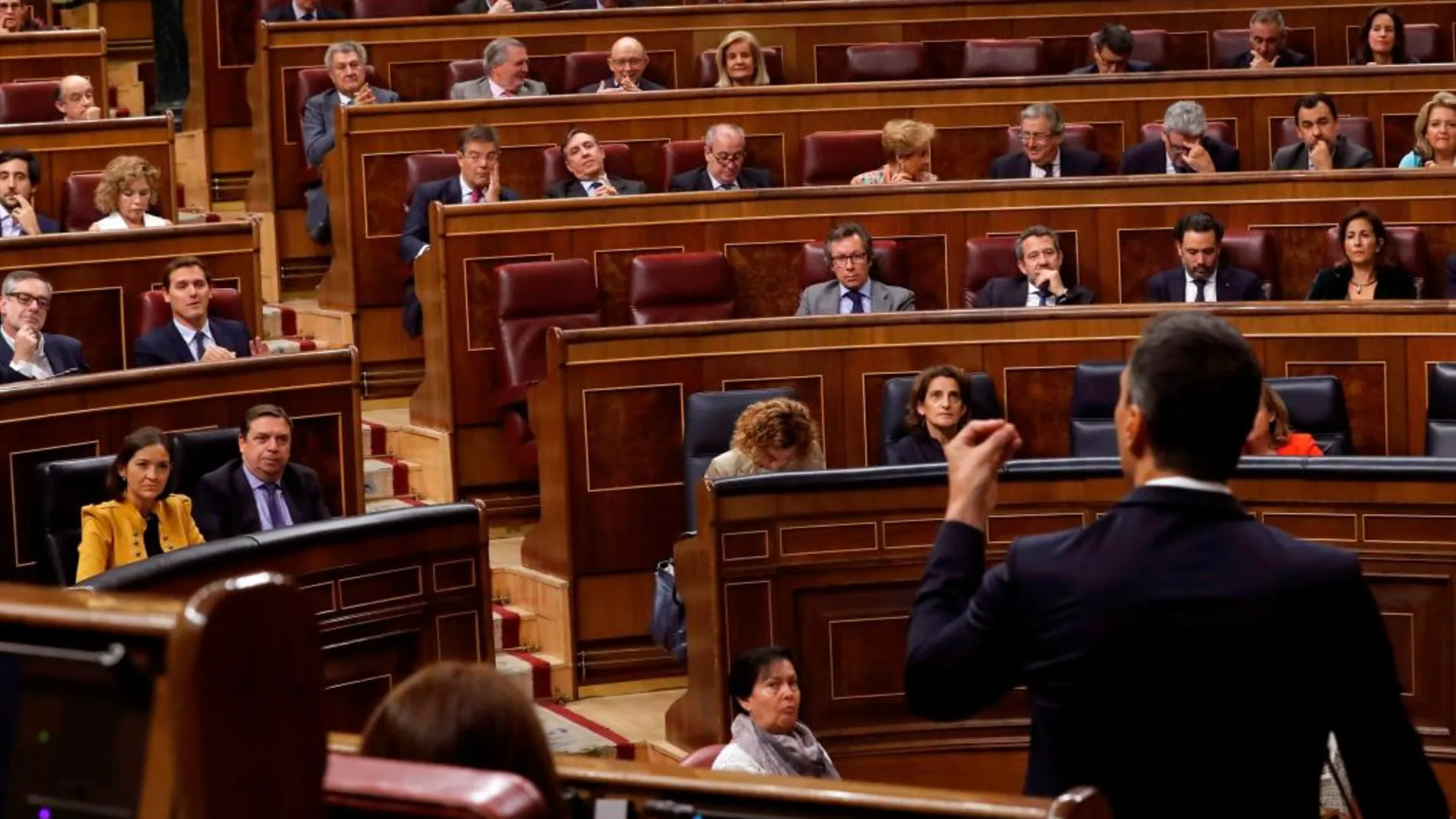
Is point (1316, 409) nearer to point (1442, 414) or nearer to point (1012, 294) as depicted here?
point (1442, 414)

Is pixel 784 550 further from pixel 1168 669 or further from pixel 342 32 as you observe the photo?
pixel 342 32

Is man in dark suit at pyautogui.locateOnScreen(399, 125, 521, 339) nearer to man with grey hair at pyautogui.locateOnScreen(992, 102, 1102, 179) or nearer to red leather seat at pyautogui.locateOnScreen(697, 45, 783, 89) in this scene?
red leather seat at pyautogui.locateOnScreen(697, 45, 783, 89)

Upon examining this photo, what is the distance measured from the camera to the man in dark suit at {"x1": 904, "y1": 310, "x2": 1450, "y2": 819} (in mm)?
1057

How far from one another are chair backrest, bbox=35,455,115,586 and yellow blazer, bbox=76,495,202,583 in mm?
56

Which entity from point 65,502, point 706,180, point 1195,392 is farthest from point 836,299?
point 1195,392

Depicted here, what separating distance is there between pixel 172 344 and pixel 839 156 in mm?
1568

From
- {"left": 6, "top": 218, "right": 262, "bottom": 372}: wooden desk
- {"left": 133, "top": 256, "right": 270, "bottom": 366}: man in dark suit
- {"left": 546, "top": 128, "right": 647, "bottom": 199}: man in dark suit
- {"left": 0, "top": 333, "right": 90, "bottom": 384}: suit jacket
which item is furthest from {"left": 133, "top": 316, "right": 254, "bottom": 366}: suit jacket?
{"left": 546, "top": 128, "right": 647, "bottom": 199}: man in dark suit

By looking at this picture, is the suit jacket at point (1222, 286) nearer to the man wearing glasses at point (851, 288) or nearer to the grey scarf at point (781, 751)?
the man wearing glasses at point (851, 288)

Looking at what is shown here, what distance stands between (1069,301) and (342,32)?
2.04 metres

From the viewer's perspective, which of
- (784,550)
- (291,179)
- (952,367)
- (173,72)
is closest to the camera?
(784,550)

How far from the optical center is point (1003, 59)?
519 centimetres

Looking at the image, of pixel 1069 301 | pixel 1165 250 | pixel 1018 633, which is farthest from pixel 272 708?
pixel 1165 250

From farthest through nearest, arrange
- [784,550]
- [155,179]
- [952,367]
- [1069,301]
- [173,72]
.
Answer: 1. [173,72]
2. [155,179]
3. [1069,301]
4. [952,367]
5. [784,550]

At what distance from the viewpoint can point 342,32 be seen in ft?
16.6
